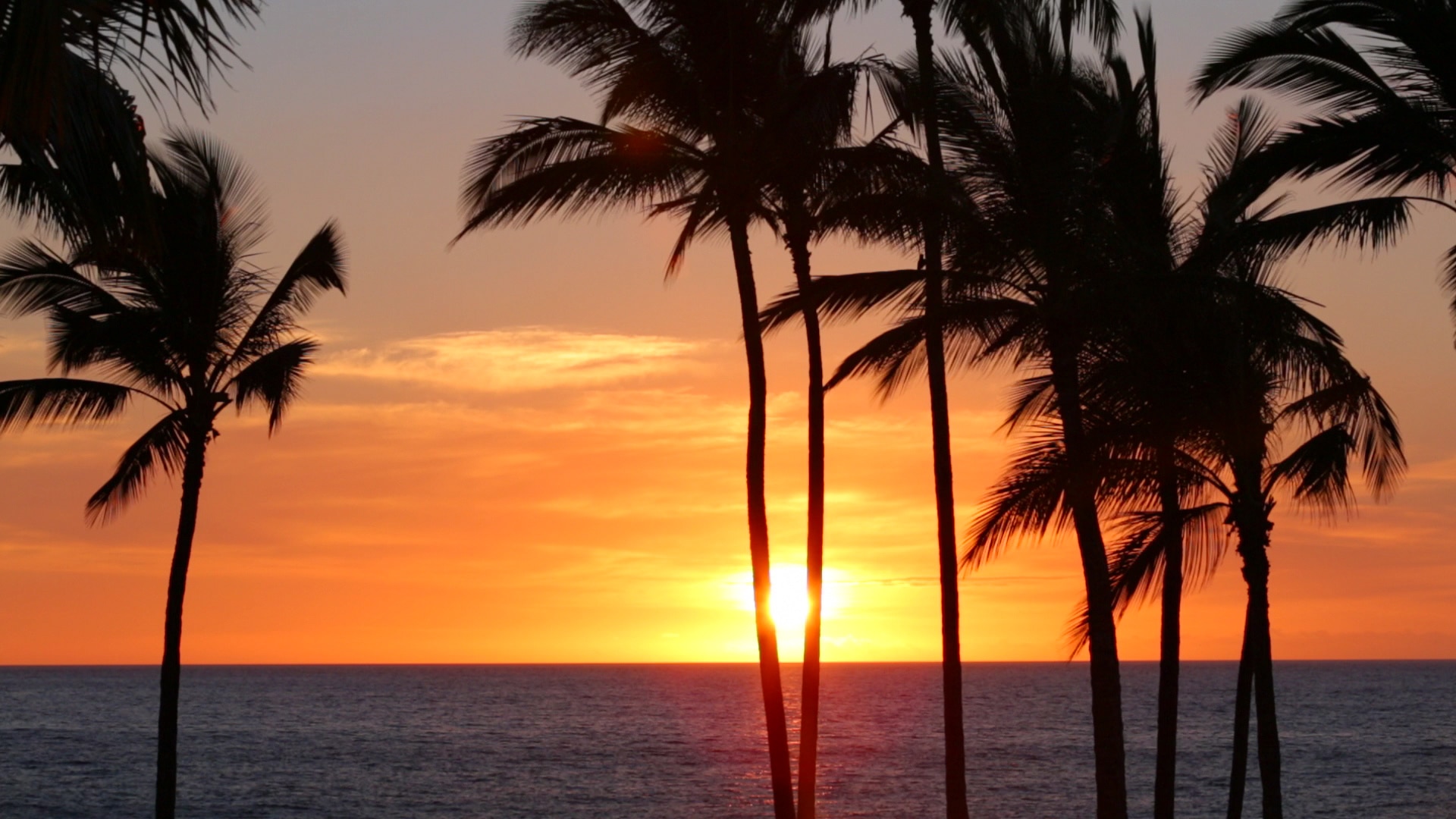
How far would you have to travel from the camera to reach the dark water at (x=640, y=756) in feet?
162

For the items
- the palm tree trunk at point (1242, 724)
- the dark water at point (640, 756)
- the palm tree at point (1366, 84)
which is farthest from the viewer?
the dark water at point (640, 756)

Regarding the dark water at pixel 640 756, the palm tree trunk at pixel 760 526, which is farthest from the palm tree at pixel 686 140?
the dark water at pixel 640 756

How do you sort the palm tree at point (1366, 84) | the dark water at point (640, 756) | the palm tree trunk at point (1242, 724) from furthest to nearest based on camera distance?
1. the dark water at point (640, 756)
2. the palm tree trunk at point (1242, 724)
3. the palm tree at point (1366, 84)

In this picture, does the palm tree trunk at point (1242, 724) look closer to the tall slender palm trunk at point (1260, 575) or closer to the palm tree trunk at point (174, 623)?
the tall slender palm trunk at point (1260, 575)

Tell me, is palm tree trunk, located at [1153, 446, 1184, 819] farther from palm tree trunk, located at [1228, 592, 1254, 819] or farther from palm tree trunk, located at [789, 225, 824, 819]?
palm tree trunk, located at [789, 225, 824, 819]

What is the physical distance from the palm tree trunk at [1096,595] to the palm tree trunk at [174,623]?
10671 mm

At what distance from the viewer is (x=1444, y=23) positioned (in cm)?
1262

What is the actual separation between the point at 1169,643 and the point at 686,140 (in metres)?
9.65

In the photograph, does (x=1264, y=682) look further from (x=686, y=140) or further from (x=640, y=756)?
(x=640, y=756)

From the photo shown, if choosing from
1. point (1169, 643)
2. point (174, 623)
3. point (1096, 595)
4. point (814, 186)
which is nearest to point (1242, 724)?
point (1169, 643)

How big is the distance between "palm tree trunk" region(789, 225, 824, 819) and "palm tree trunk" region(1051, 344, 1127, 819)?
350cm

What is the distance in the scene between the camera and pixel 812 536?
723 inches

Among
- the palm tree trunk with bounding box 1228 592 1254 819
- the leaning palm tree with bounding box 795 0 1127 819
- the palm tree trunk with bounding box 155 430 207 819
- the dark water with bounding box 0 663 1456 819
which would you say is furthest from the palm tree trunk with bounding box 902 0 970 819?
the dark water with bounding box 0 663 1456 819

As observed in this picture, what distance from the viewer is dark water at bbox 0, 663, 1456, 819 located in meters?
49.3
